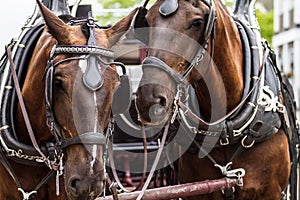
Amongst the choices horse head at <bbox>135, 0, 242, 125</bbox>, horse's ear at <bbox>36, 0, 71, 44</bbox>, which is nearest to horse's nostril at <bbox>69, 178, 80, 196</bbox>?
horse head at <bbox>135, 0, 242, 125</bbox>

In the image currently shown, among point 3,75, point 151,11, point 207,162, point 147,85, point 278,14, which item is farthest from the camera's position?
point 278,14

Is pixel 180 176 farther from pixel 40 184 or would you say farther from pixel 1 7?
pixel 1 7

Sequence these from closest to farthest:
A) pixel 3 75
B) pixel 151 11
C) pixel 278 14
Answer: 1. pixel 151 11
2. pixel 3 75
3. pixel 278 14

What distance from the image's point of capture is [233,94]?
441 cm

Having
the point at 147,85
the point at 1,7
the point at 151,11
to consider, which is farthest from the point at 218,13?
the point at 1,7

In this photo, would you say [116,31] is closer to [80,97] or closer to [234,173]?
[80,97]

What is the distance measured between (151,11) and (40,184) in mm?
1255

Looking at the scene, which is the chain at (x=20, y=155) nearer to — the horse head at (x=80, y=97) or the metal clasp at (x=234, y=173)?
the horse head at (x=80, y=97)

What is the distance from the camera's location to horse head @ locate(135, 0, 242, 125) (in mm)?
3682

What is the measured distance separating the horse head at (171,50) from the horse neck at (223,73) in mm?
88

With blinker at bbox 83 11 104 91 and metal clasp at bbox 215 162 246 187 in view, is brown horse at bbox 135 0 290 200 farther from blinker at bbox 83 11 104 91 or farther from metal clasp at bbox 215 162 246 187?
blinker at bbox 83 11 104 91

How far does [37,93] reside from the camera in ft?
12.7

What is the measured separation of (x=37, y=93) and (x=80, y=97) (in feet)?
2.06

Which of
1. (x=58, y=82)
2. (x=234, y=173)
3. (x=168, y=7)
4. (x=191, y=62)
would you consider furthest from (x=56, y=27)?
(x=234, y=173)
